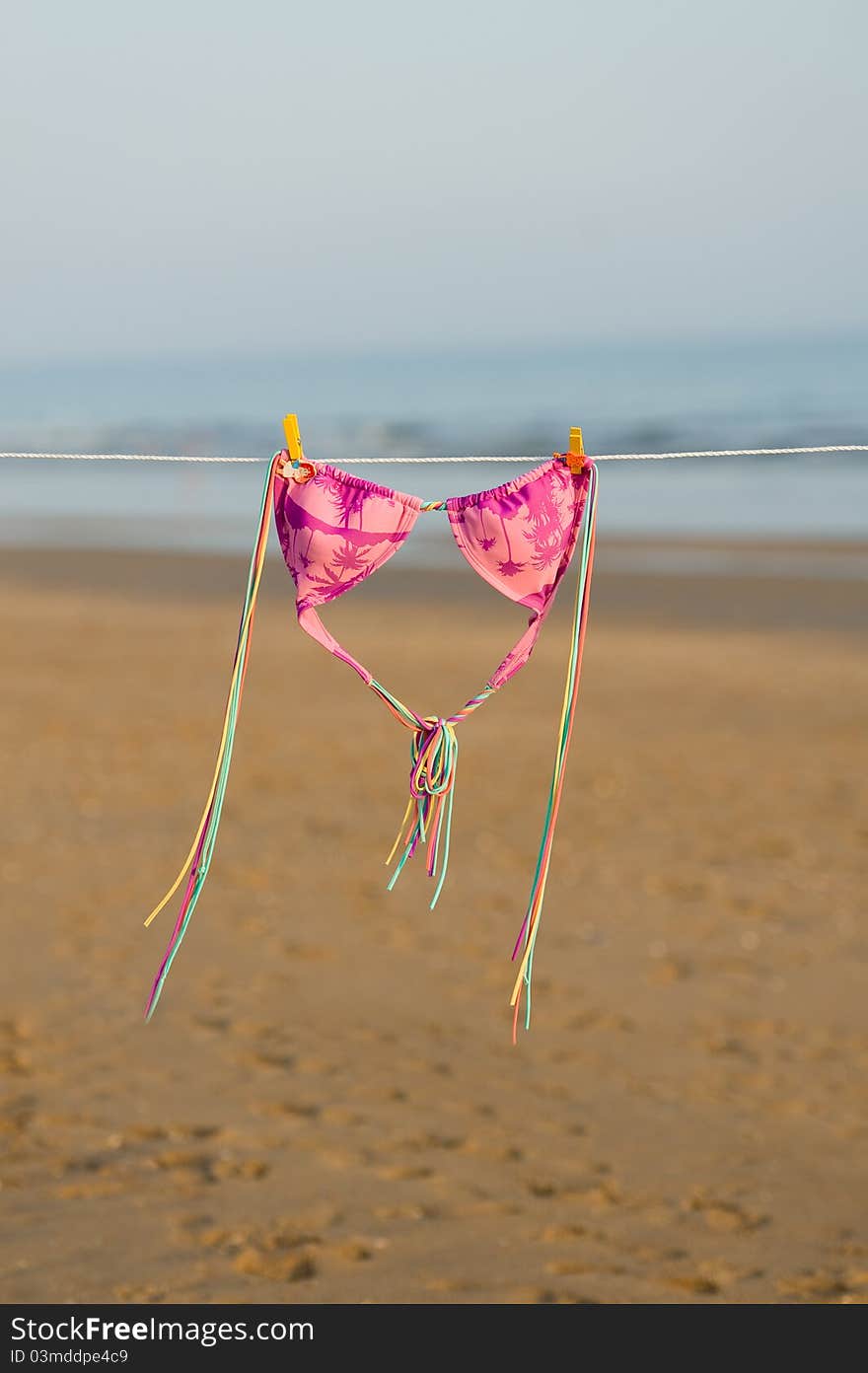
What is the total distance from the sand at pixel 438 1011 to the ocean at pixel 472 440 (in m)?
3.99

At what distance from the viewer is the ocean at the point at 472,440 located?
68.5ft

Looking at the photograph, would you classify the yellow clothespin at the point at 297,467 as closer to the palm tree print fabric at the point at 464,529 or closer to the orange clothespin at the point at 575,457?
the palm tree print fabric at the point at 464,529

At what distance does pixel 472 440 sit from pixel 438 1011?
23938 millimetres

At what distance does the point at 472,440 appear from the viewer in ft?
95.8

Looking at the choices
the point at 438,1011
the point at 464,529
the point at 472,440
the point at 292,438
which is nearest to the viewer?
the point at 292,438

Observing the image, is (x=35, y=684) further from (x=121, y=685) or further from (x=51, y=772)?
(x=51, y=772)

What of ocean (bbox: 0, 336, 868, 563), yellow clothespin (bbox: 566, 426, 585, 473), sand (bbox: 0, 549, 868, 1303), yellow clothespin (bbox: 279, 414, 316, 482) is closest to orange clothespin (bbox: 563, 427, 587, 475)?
yellow clothespin (bbox: 566, 426, 585, 473)

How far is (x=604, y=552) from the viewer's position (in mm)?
18656

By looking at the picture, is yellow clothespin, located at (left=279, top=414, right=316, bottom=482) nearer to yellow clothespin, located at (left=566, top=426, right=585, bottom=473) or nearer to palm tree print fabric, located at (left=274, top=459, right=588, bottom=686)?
palm tree print fabric, located at (left=274, top=459, right=588, bottom=686)

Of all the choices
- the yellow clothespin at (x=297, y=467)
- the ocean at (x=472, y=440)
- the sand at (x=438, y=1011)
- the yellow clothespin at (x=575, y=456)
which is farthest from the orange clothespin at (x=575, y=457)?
the ocean at (x=472, y=440)

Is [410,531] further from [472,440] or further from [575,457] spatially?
[472,440]

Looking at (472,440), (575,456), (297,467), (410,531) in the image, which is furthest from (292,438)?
(472,440)

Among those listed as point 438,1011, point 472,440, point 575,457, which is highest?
point 472,440

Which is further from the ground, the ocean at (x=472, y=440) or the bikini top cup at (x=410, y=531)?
the ocean at (x=472, y=440)
